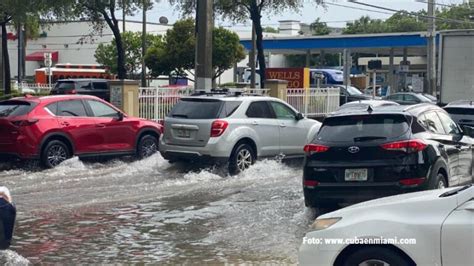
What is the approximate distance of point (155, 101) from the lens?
22.4 metres

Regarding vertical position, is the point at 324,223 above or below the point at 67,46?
below

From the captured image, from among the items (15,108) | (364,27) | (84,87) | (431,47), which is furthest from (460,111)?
(364,27)

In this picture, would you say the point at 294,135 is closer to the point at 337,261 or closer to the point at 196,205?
the point at 196,205

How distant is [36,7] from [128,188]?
534 inches

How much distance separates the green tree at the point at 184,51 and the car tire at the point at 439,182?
32.4 metres

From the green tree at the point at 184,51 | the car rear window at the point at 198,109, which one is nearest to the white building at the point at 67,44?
the green tree at the point at 184,51

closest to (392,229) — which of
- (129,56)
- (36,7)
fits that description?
(36,7)

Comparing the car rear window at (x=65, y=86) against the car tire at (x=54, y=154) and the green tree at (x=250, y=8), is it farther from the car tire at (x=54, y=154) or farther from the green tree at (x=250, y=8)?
the car tire at (x=54, y=154)

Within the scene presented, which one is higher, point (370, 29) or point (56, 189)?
point (370, 29)

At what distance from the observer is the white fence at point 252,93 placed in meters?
22.3

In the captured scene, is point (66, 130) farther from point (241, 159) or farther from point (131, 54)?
point (131, 54)

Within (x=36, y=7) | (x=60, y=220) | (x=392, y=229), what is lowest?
(x=60, y=220)

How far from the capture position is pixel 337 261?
6.48 metres

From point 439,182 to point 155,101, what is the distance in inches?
508
